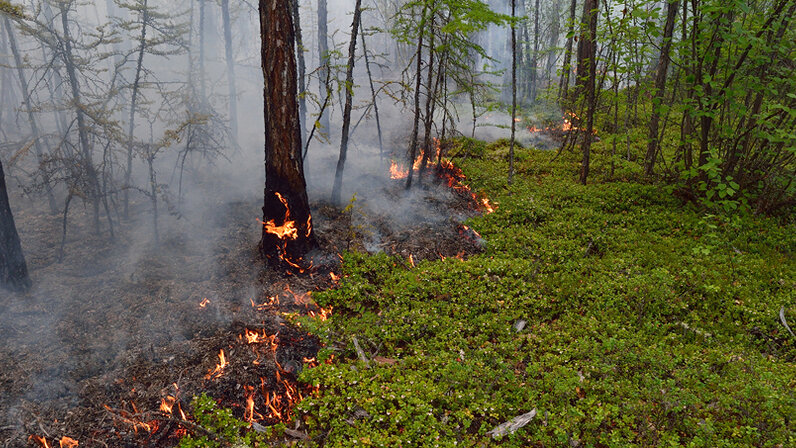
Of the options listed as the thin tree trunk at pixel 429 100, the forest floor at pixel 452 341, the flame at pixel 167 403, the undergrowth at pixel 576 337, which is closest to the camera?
the undergrowth at pixel 576 337

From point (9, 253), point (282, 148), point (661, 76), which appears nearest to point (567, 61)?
point (661, 76)

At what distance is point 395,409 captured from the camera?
3.96m

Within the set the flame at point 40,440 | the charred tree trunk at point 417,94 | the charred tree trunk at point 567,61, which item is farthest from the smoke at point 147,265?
the charred tree trunk at point 567,61

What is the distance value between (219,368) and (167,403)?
649 millimetres

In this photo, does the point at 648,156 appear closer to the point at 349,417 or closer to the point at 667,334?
the point at 667,334

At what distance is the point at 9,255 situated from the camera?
21.0ft

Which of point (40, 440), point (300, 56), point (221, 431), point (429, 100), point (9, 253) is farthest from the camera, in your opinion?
point (300, 56)

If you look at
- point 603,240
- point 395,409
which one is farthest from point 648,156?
point 395,409

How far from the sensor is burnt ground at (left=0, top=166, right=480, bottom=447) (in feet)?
13.8

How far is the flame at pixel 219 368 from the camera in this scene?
467cm

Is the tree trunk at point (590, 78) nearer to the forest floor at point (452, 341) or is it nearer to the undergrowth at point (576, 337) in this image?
the forest floor at point (452, 341)

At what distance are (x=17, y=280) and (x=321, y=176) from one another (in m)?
7.28

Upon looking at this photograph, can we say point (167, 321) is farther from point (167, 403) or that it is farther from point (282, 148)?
point (282, 148)

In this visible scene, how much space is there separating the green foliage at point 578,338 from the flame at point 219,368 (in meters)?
1.14
